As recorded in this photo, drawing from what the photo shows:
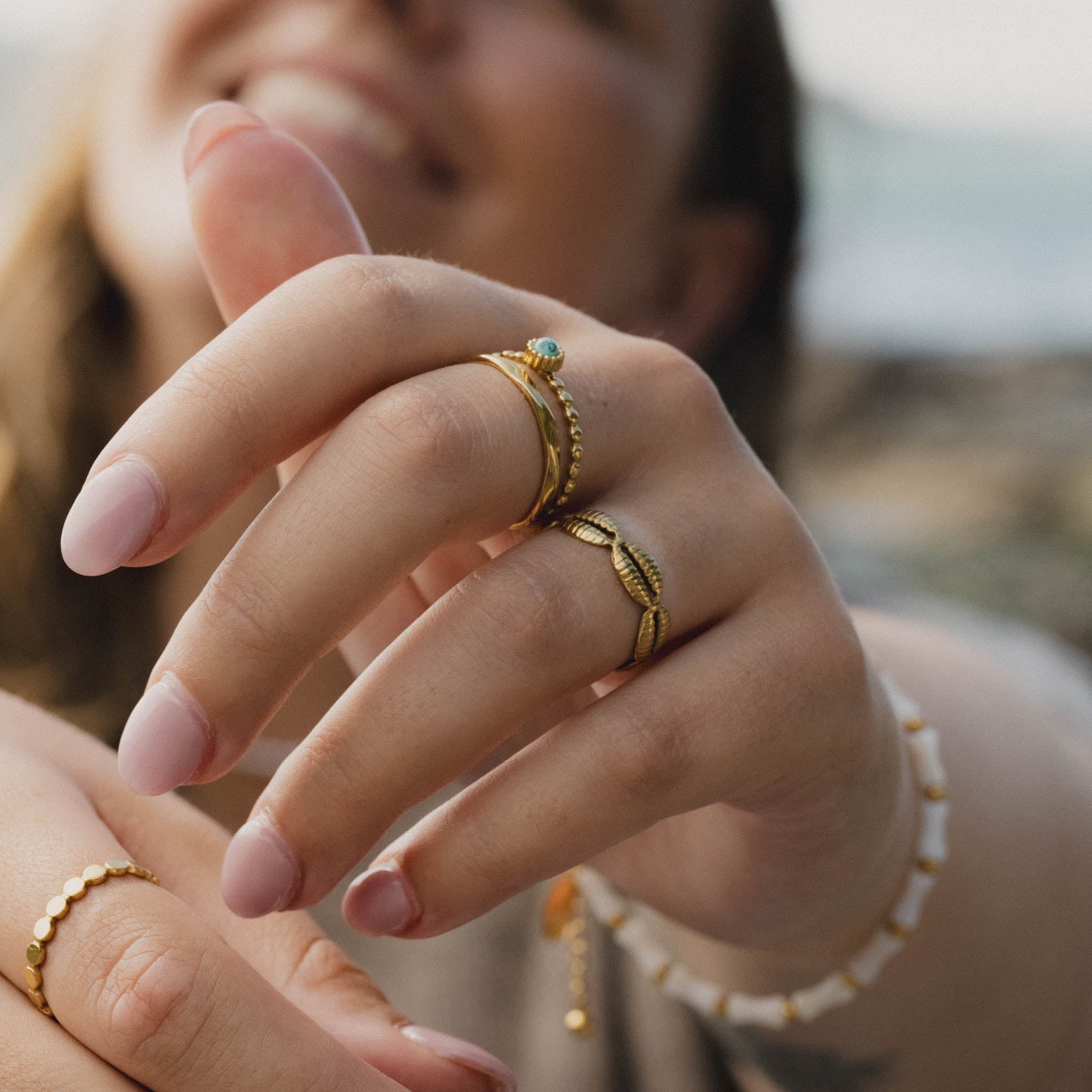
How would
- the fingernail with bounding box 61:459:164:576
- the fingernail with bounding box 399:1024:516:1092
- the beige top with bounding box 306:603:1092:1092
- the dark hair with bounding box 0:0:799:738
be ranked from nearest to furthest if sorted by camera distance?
the fingernail with bounding box 61:459:164:576
the fingernail with bounding box 399:1024:516:1092
the beige top with bounding box 306:603:1092:1092
the dark hair with bounding box 0:0:799:738

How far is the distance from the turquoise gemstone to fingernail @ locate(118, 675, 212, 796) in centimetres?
26

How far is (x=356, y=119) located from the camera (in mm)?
1221

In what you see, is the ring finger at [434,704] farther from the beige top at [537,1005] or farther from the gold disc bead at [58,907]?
the beige top at [537,1005]

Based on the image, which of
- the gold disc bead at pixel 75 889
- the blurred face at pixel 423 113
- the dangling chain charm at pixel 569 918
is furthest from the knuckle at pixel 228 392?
the blurred face at pixel 423 113

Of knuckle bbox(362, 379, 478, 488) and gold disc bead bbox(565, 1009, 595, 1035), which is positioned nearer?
knuckle bbox(362, 379, 478, 488)

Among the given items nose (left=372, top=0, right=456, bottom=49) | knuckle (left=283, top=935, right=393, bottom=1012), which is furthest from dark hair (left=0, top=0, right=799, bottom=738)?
knuckle (left=283, top=935, right=393, bottom=1012)

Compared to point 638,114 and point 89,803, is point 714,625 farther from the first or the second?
point 638,114

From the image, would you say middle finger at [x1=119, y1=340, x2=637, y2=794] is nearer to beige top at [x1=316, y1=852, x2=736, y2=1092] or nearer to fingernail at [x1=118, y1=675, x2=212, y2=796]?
fingernail at [x1=118, y1=675, x2=212, y2=796]

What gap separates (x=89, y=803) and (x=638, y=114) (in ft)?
3.70

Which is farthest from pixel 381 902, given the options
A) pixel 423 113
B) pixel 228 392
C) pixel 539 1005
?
pixel 423 113

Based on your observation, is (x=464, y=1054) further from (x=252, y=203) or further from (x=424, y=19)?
(x=424, y=19)

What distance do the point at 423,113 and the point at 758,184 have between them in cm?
67

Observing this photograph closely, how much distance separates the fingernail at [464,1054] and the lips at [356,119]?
3.24 ft

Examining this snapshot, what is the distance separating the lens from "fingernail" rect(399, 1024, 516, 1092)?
0.58 m
